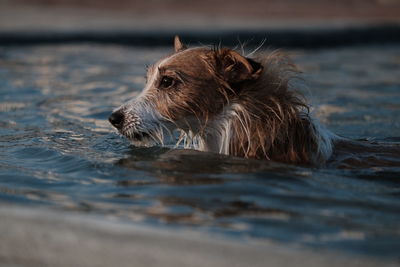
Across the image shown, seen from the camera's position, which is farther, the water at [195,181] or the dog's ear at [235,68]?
the dog's ear at [235,68]

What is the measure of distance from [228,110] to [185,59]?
1.83 feet

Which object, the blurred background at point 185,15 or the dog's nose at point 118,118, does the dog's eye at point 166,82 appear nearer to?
the dog's nose at point 118,118

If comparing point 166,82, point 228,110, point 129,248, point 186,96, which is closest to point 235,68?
point 228,110

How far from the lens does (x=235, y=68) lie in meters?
5.60

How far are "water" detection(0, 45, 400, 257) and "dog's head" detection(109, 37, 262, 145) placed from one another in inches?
10.1

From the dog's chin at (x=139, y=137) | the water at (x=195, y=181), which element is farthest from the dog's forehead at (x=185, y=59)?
the water at (x=195, y=181)

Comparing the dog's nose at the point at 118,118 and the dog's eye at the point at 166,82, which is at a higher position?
the dog's eye at the point at 166,82

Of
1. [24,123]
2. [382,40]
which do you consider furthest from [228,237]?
[382,40]

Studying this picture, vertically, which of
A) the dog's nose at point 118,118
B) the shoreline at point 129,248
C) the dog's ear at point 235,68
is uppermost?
the dog's ear at point 235,68

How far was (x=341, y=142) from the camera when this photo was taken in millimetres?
6051

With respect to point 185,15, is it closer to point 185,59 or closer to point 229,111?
point 185,59

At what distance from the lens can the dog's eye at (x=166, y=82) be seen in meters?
5.76

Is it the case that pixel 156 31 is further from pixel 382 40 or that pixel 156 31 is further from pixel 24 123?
pixel 24 123

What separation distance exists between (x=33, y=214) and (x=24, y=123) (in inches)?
162
